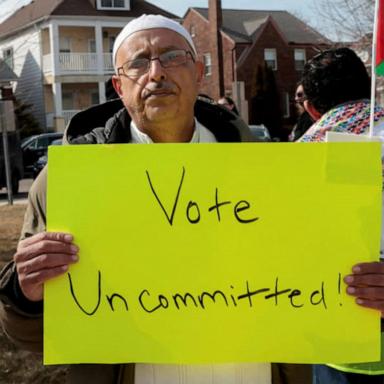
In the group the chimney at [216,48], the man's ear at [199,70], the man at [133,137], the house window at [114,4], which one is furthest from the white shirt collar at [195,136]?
the house window at [114,4]

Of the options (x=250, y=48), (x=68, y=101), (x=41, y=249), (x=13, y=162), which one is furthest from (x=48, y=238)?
(x=250, y=48)

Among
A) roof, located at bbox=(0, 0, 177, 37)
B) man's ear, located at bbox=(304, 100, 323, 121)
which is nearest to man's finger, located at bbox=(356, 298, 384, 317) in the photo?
man's ear, located at bbox=(304, 100, 323, 121)

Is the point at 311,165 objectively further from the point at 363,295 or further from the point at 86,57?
the point at 86,57

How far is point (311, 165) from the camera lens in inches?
63.3

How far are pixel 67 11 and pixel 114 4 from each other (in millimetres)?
3128

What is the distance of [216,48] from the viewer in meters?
36.7

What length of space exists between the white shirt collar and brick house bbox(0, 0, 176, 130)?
33.1 m

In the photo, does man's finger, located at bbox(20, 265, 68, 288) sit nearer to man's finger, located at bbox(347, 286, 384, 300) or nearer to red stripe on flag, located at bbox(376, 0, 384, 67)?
man's finger, located at bbox(347, 286, 384, 300)

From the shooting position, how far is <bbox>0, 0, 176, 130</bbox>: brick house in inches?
1374

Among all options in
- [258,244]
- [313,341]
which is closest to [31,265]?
[258,244]

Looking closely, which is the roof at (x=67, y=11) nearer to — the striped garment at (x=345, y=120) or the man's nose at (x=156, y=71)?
the striped garment at (x=345, y=120)

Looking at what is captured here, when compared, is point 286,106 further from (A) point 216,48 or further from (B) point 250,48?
(A) point 216,48

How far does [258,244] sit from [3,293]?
0.65m

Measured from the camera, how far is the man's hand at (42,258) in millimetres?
1517
